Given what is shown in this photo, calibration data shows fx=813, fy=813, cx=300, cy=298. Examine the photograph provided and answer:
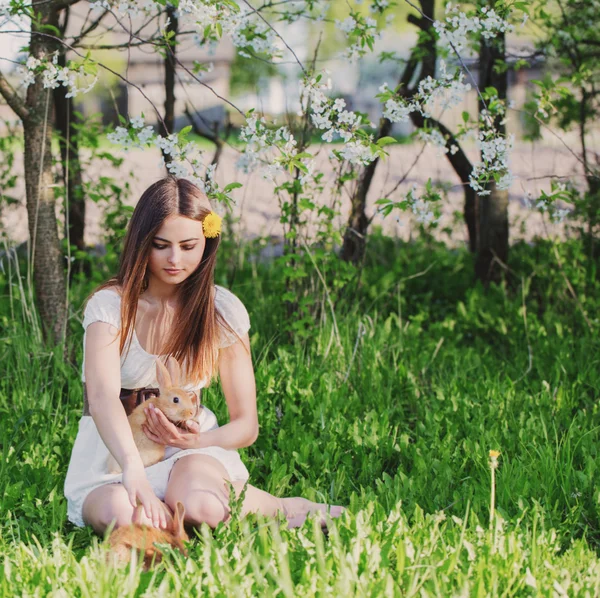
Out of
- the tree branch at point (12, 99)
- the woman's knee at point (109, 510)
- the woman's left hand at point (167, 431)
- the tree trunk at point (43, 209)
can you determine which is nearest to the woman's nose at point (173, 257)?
the woman's left hand at point (167, 431)

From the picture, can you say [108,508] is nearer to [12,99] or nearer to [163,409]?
[163,409]

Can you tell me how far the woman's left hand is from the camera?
7.53 ft

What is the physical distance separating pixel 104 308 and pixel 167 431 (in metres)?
0.40

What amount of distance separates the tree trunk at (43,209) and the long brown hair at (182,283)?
124 centimetres

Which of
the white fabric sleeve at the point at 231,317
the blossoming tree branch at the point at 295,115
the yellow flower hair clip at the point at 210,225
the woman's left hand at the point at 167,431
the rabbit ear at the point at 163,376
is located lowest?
the woman's left hand at the point at 167,431

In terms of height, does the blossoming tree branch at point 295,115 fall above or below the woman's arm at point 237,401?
above

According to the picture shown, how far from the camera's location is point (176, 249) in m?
2.35

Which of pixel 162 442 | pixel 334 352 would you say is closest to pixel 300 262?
pixel 334 352

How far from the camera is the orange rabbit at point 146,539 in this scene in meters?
2.08

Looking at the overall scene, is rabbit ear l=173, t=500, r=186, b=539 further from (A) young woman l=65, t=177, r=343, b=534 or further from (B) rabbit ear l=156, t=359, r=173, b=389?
(B) rabbit ear l=156, t=359, r=173, b=389

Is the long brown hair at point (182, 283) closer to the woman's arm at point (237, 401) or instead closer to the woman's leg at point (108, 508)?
the woman's arm at point (237, 401)

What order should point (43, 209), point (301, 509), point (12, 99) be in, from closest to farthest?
point (301, 509), point (12, 99), point (43, 209)

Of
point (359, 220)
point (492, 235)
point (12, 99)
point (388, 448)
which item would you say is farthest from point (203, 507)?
point (492, 235)

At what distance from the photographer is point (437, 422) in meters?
3.11
